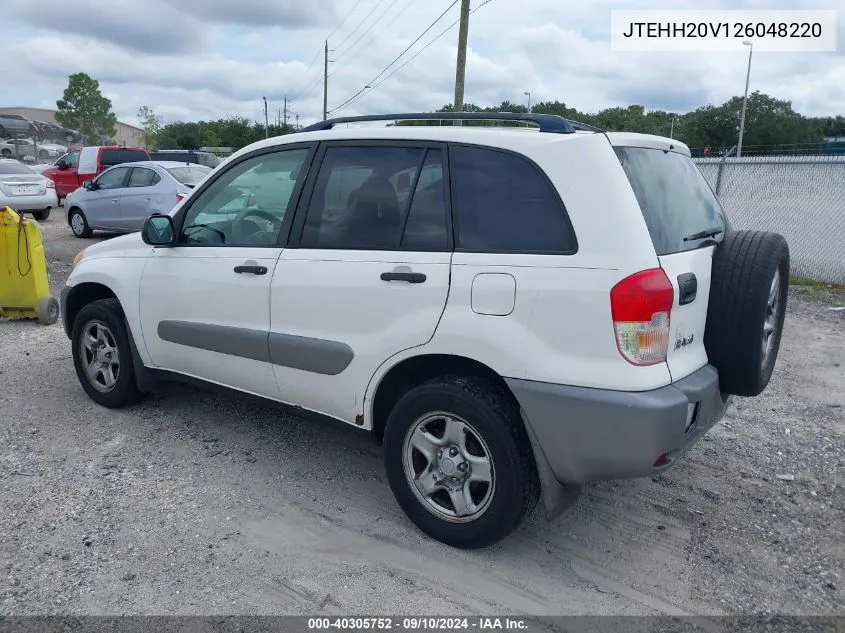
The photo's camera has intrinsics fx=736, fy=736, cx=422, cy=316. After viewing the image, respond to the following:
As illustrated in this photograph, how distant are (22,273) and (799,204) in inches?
424

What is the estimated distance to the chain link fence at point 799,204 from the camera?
10820 mm

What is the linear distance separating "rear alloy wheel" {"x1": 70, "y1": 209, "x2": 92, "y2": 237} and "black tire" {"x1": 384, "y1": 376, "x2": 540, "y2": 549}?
13.6 m

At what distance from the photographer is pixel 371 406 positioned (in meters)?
3.64

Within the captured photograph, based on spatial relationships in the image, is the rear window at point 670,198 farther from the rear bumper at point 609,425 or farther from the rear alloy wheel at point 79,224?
the rear alloy wheel at point 79,224

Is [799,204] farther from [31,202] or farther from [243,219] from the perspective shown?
[31,202]

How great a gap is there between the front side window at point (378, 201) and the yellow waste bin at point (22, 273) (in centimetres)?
499

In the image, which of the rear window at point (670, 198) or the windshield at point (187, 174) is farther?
the windshield at point (187, 174)

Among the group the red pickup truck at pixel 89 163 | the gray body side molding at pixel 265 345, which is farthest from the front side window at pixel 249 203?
the red pickup truck at pixel 89 163

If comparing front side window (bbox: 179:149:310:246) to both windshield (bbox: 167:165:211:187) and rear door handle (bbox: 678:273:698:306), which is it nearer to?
rear door handle (bbox: 678:273:698:306)

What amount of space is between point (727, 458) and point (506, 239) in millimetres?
2345

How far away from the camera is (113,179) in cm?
1456

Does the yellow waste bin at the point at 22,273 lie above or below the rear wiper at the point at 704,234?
below

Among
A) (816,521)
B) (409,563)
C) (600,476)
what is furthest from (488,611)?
(816,521)

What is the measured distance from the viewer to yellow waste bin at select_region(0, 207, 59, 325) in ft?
24.5
